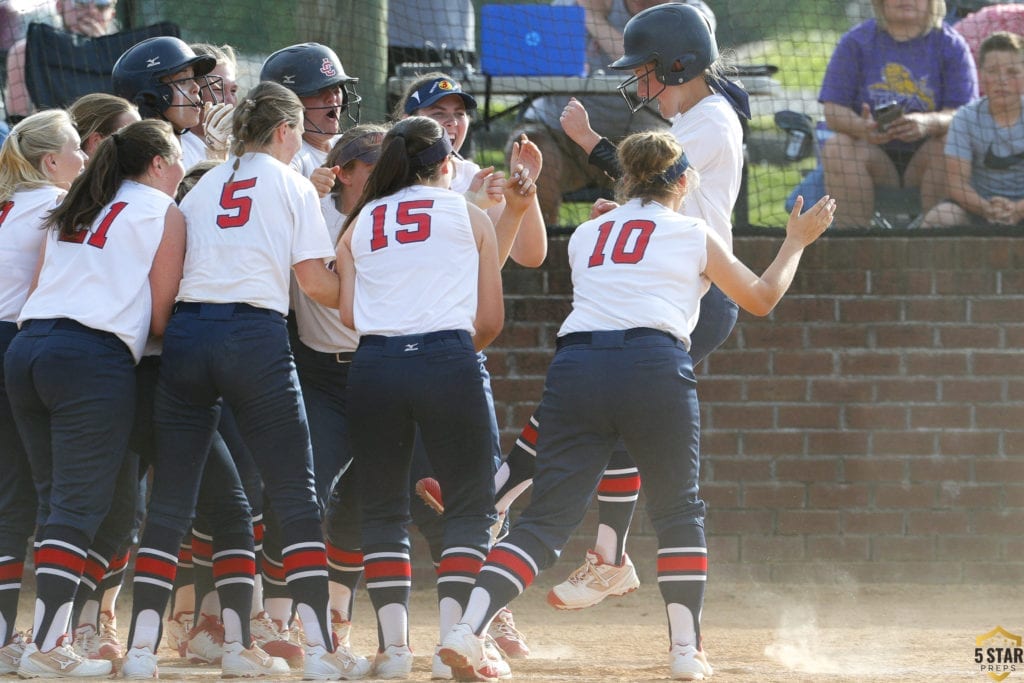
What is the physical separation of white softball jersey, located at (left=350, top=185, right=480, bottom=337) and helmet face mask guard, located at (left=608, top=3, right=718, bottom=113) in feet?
3.24

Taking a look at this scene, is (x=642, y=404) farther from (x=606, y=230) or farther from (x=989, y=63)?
(x=989, y=63)

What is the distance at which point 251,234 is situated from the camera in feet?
14.6

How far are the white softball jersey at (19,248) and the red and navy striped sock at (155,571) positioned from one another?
3.18 feet

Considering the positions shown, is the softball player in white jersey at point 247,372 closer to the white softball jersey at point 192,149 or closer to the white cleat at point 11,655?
the white cleat at point 11,655

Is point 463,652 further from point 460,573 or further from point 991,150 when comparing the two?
point 991,150

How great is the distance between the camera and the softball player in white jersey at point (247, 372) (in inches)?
173

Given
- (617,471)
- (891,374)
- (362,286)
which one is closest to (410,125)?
(362,286)

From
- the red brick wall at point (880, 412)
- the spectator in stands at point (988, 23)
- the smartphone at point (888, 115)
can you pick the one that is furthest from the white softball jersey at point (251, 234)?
the spectator in stands at point (988, 23)

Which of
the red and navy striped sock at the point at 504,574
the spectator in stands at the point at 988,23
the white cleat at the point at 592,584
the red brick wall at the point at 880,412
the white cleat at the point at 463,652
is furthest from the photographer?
the spectator in stands at the point at 988,23

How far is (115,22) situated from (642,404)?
13.9ft

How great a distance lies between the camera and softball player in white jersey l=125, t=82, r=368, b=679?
438 centimetres

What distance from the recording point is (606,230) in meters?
4.53

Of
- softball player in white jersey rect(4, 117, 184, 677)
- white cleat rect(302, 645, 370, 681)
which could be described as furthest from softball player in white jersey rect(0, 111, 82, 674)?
white cleat rect(302, 645, 370, 681)

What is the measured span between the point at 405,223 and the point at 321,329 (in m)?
0.74
